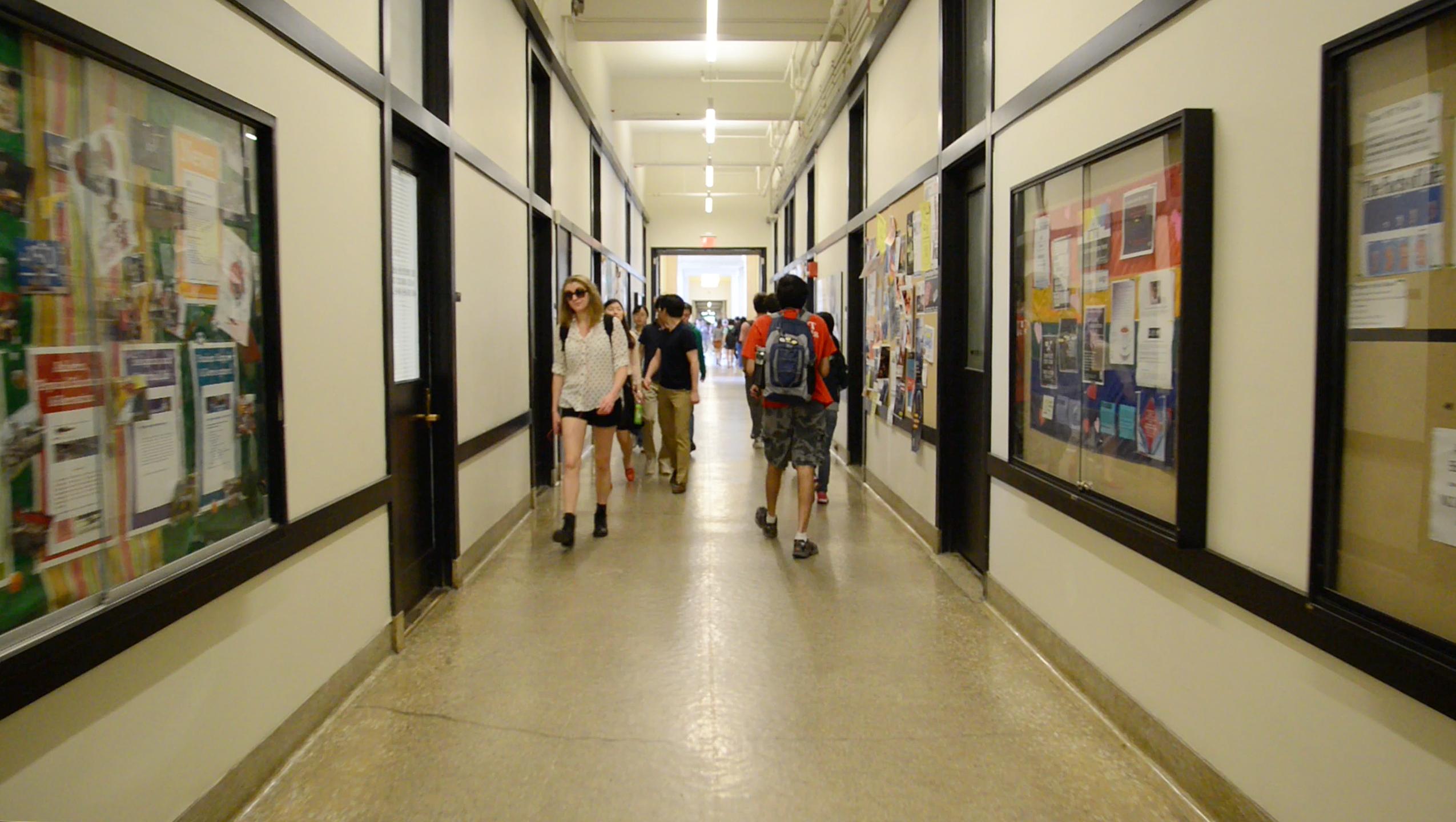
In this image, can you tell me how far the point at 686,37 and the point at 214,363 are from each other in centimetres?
685

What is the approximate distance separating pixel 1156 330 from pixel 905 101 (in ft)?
11.8

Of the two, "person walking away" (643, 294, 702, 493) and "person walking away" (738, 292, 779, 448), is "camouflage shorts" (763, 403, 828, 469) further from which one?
"person walking away" (643, 294, 702, 493)

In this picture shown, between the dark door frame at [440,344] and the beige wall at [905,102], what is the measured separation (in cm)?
264

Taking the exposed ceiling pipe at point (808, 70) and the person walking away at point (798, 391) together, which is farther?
the exposed ceiling pipe at point (808, 70)

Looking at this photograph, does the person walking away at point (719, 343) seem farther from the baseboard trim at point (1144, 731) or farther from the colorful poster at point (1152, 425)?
the colorful poster at point (1152, 425)

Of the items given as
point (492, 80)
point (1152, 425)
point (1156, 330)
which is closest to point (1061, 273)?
point (1156, 330)

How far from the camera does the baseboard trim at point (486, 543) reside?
4352 millimetres

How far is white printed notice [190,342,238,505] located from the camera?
2174 millimetres

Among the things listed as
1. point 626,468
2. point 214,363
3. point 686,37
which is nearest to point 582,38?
point 686,37

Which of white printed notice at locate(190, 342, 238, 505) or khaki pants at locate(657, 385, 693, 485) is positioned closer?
white printed notice at locate(190, 342, 238, 505)

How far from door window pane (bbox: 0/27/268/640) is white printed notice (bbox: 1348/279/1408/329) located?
2.55 m

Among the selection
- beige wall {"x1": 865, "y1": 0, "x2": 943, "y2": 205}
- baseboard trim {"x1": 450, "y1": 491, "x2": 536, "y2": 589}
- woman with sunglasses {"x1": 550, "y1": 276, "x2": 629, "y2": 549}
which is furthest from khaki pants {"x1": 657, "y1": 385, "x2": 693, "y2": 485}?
beige wall {"x1": 865, "y1": 0, "x2": 943, "y2": 205}

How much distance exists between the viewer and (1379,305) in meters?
1.75

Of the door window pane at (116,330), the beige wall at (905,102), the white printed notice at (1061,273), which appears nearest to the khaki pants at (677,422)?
the beige wall at (905,102)
